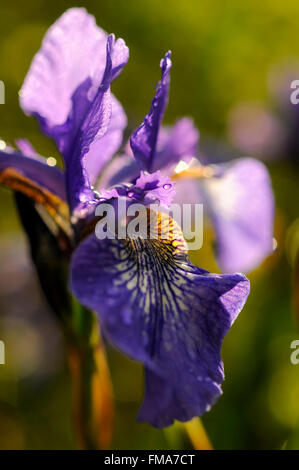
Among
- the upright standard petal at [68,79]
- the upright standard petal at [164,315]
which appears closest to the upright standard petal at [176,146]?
the upright standard petal at [68,79]

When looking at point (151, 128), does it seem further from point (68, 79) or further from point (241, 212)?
point (241, 212)

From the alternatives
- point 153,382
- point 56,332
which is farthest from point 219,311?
point 56,332

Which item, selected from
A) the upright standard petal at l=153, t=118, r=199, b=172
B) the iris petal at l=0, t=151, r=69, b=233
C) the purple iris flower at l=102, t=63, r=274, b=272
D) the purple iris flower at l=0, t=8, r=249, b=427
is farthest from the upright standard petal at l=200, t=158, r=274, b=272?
the iris petal at l=0, t=151, r=69, b=233

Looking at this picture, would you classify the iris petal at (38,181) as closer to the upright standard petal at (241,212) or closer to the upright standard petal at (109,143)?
the upright standard petal at (109,143)

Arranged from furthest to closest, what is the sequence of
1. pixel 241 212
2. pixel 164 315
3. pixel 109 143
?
pixel 241 212, pixel 109 143, pixel 164 315

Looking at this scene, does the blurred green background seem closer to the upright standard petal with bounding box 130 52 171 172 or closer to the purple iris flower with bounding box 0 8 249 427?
the purple iris flower with bounding box 0 8 249 427

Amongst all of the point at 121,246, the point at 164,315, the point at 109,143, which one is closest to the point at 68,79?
the point at 109,143
